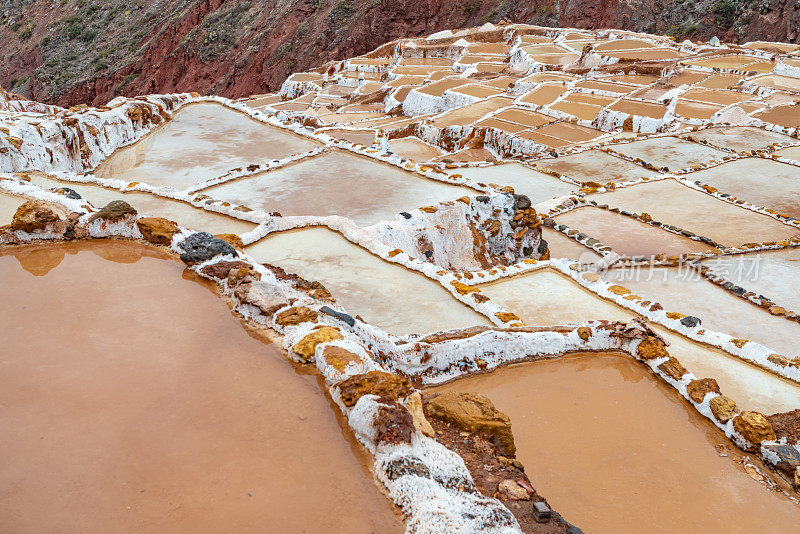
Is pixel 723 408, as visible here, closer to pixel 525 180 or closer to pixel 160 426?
pixel 160 426

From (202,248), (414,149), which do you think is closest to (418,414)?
(202,248)

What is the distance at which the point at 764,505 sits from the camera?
14.7 feet

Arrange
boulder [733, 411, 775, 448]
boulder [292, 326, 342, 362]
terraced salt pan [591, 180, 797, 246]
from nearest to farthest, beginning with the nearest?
boulder [292, 326, 342, 362], boulder [733, 411, 775, 448], terraced salt pan [591, 180, 797, 246]

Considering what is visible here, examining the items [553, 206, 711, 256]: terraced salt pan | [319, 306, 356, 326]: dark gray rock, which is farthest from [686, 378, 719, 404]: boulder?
[553, 206, 711, 256]: terraced salt pan

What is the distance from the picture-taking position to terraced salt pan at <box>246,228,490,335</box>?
651 cm

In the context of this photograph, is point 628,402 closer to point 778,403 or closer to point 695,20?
point 778,403

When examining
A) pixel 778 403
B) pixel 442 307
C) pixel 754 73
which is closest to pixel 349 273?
pixel 442 307

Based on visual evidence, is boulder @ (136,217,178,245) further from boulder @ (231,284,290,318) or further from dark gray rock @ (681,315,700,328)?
dark gray rock @ (681,315,700,328)

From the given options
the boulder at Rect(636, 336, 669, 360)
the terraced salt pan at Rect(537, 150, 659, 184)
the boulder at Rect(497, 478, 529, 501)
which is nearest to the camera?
the boulder at Rect(497, 478, 529, 501)

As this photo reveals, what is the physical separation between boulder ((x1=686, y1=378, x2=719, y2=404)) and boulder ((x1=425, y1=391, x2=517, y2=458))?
6.92ft

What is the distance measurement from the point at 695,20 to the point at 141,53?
38348mm

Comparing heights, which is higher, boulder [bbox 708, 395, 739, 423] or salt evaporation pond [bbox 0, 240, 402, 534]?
salt evaporation pond [bbox 0, 240, 402, 534]

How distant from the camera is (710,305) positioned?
9.11 metres

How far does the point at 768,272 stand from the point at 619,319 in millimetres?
4286
